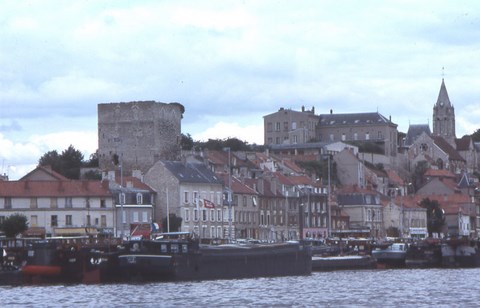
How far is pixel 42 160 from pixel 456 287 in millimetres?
93278

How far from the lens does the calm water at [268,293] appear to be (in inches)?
2707

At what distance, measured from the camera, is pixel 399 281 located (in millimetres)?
90438

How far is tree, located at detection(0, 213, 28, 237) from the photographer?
116 m

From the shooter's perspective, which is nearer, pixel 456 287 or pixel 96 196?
pixel 456 287

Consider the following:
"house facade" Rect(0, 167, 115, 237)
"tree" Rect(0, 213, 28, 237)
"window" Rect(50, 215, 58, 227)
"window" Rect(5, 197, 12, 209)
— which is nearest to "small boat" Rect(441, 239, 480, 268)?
"house facade" Rect(0, 167, 115, 237)

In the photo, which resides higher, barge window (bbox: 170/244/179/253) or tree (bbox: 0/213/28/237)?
tree (bbox: 0/213/28/237)

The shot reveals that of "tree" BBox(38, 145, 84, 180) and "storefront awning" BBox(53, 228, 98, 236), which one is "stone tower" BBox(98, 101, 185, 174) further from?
"storefront awning" BBox(53, 228, 98, 236)

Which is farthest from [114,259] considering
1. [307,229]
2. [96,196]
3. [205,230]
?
[307,229]

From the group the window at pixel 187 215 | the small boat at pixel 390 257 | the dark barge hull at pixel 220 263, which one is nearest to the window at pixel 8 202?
the window at pixel 187 215

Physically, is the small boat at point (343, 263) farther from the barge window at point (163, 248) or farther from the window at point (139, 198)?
the barge window at point (163, 248)

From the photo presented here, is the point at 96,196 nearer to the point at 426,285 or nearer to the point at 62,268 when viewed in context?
the point at 62,268

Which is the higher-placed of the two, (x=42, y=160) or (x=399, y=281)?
(x=42, y=160)

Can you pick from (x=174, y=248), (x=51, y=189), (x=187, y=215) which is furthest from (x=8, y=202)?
(x=174, y=248)

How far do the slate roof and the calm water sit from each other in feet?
141
